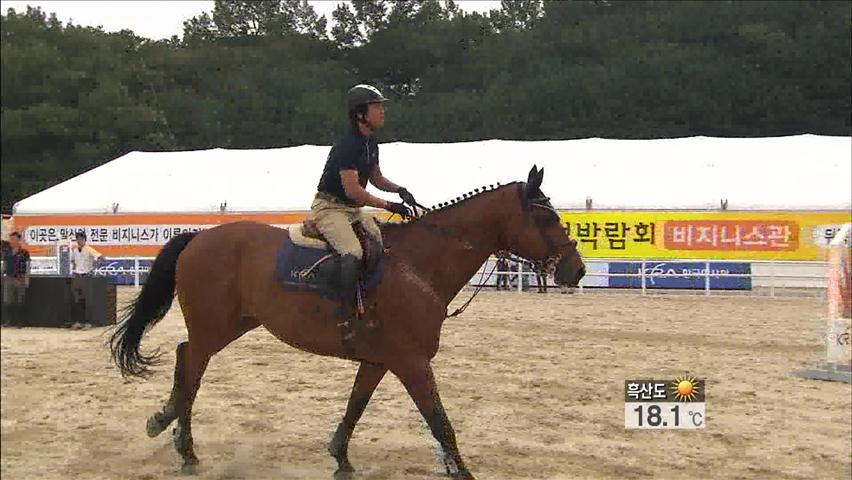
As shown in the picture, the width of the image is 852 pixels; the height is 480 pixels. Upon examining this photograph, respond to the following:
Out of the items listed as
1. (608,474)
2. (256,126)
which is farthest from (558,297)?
(256,126)

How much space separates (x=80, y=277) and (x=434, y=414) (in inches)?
346

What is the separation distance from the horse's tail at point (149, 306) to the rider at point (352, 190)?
1.44 metres

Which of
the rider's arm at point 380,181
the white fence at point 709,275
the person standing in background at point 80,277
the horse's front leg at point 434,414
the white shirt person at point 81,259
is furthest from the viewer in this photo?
the white fence at point 709,275

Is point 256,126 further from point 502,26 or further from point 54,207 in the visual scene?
point 502,26

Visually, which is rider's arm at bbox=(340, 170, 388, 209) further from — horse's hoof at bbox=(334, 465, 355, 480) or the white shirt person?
the white shirt person

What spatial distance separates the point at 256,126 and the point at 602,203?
22.7 metres

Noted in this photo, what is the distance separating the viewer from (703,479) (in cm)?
565

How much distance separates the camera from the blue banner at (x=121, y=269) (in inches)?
905

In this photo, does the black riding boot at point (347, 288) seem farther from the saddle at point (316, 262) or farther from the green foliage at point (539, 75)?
the green foliage at point (539, 75)

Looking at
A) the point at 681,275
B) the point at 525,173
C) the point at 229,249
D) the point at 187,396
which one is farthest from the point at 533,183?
the point at 525,173

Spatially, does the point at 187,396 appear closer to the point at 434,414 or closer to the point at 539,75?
the point at 434,414

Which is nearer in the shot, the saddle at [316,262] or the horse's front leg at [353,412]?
the saddle at [316,262]

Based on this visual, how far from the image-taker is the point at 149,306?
252 inches
